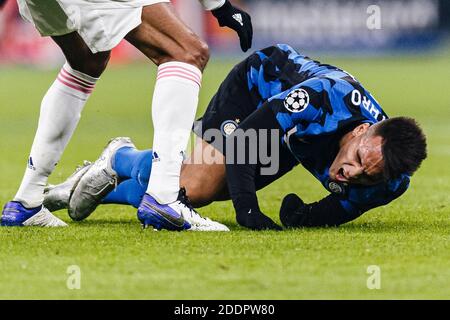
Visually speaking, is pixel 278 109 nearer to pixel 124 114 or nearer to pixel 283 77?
pixel 283 77

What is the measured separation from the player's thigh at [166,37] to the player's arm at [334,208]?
106 cm

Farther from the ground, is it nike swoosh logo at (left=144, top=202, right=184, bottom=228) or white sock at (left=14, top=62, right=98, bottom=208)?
white sock at (left=14, top=62, right=98, bottom=208)

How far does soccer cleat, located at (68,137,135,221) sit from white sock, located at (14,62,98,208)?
335 millimetres

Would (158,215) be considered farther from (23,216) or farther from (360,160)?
(360,160)

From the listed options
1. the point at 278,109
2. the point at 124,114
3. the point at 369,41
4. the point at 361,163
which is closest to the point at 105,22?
the point at 278,109

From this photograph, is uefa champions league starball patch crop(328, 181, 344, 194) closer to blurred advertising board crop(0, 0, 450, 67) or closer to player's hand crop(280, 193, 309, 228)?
player's hand crop(280, 193, 309, 228)

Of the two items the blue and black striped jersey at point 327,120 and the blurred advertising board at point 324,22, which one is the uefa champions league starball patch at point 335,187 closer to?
the blue and black striped jersey at point 327,120

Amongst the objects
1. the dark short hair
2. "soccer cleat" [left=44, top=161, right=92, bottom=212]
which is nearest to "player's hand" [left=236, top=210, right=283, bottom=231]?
the dark short hair

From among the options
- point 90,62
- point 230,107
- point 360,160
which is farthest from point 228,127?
point 360,160

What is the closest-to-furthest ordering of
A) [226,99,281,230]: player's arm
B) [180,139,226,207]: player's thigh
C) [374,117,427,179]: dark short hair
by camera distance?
[374,117,427,179]: dark short hair, [226,99,281,230]: player's arm, [180,139,226,207]: player's thigh

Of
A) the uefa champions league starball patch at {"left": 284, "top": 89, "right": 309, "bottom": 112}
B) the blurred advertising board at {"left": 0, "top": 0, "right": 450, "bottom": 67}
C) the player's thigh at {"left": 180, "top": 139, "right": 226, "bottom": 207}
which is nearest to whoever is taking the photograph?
the uefa champions league starball patch at {"left": 284, "top": 89, "right": 309, "bottom": 112}

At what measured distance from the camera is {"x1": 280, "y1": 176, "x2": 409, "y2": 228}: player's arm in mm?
5727
